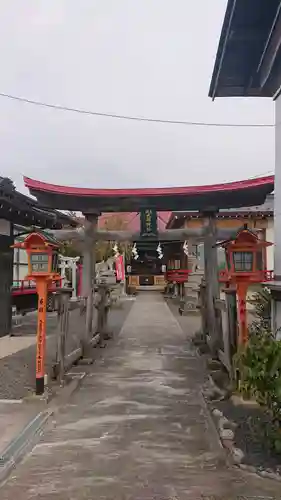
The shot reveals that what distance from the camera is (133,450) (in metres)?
5.69

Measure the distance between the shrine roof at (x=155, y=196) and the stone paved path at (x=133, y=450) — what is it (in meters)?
4.21

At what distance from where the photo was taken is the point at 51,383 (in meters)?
8.85

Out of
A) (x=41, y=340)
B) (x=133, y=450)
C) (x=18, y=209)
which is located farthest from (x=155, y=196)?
(x=133, y=450)

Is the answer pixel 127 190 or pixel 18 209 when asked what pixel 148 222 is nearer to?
pixel 127 190

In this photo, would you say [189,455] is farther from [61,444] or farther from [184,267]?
[184,267]

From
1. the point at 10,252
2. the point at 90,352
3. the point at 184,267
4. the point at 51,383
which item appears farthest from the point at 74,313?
the point at 184,267

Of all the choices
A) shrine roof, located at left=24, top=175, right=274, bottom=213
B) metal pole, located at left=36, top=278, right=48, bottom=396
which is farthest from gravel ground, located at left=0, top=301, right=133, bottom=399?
shrine roof, located at left=24, top=175, right=274, bottom=213

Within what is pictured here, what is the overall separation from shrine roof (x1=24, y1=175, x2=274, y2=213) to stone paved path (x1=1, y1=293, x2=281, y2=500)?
4.21 metres

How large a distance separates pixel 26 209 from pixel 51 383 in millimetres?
5965

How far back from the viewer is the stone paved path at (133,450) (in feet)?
15.0

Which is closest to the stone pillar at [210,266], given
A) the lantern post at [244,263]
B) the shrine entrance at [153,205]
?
the shrine entrance at [153,205]

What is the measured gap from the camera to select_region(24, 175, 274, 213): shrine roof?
12.3 meters

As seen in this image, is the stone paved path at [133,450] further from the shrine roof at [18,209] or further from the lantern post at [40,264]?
the shrine roof at [18,209]

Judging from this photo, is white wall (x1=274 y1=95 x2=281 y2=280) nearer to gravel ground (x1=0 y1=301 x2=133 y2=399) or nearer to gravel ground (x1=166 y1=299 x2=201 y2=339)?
gravel ground (x1=0 y1=301 x2=133 y2=399)
